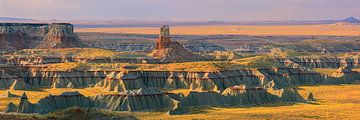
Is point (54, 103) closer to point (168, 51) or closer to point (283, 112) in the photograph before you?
point (283, 112)

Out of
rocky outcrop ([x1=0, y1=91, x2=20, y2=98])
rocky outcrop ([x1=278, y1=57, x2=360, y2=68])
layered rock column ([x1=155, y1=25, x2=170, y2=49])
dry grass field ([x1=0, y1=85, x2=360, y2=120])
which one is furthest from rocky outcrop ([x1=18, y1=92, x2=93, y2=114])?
rocky outcrop ([x1=278, y1=57, x2=360, y2=68])

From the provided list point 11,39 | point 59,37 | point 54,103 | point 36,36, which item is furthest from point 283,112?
point 36,36

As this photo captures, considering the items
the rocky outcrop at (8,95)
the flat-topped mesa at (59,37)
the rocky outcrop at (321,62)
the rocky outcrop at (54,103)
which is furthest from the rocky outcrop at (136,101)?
the rocky outcrop at (321,62)

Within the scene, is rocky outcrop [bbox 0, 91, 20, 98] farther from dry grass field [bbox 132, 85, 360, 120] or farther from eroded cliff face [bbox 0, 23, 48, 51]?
eroded cliff face [bbox 0, 23, 48, 51]

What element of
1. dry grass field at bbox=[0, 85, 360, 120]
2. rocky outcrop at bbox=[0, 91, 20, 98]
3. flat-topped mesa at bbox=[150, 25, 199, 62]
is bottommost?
rocky outcrop at bbox=[0, 91, 20, 98]

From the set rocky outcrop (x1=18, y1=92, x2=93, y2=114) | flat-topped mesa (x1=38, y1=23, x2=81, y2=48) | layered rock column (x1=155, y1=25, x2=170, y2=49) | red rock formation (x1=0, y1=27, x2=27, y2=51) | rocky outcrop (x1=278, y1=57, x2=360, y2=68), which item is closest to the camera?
rocky outcrop (x1=18, y1=92, x2=93, y2=114)

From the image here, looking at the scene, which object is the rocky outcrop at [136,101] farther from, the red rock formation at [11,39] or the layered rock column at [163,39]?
the red rock formation at [11,39]

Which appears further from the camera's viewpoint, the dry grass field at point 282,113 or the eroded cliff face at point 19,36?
the eroded cliff face at point 19,36

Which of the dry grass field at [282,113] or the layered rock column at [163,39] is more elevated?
the layered rock column at [163,39]

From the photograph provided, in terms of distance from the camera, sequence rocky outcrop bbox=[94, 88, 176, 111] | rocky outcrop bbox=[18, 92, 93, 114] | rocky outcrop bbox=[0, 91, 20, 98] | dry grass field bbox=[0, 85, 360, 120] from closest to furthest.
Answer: dry grass field bbox=[0, 85, 360, 120], rocky outcrop bbox=[18, 92, 93, 114], rocky outcrop bbox=[94, 88, 176, 111], rocky outcrop bbox=[0, 91, 20, 98]
